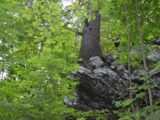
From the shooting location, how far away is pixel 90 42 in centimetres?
624

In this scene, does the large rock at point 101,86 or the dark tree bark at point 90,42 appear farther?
the dark tree bark at point 90,42

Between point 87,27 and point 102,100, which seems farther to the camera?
point 87,27

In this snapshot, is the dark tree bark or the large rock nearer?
the large rock

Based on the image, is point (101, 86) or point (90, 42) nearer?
point (101, 86)

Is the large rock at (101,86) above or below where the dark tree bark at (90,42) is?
below

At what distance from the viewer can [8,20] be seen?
9.75ft

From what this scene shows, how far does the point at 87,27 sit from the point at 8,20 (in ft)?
13.0

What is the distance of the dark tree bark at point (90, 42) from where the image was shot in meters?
6.02

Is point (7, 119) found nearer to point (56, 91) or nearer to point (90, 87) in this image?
point (56, 91)

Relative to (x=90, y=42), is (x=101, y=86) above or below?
below

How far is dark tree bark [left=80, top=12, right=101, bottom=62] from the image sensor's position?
6.02 meters

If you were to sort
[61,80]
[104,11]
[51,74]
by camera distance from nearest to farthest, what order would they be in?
[51,74] < [61,80] < [104,11]

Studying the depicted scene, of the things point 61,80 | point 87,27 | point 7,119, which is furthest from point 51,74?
point 87,27

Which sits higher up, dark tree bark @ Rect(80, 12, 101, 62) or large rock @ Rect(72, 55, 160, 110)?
dark tree bark @ Rect(80, 12, 101, 62)
